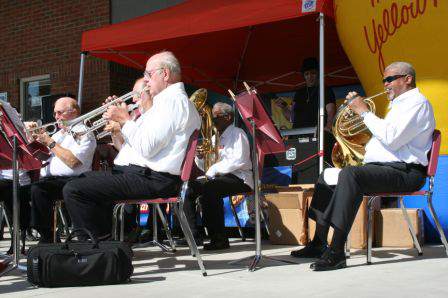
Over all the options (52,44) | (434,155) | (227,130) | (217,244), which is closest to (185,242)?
(217,244)

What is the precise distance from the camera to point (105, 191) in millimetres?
3965

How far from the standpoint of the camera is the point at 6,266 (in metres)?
4.02

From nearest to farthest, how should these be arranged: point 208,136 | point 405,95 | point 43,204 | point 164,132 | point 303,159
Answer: point 164,132
point 405,95
point 43,204
point 208,136
point 303,159

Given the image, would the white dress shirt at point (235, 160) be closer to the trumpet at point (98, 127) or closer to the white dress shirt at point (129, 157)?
the trumpet at point (98, 127)

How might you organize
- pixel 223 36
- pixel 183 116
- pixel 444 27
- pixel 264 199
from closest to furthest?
1. pixel 183 116
2. pixel 444 27
3. pixel 264 199
4. pixel 223 36

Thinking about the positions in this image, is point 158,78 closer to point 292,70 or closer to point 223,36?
point 223,36

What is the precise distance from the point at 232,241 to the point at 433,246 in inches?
78.7

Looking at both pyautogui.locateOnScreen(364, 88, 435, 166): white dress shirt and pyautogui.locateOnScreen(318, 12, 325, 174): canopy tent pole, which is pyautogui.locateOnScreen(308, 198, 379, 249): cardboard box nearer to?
pyautogui.locateOnScreen(318, 12, 325, 174): canopy tent pole

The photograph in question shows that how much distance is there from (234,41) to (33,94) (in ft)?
15.7

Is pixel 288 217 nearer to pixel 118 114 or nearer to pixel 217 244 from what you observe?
pixel 217 244

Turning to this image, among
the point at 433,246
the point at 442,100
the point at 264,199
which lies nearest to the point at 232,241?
the point at 264,199

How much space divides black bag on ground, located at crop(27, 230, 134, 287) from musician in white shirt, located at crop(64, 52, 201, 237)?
0.48 m

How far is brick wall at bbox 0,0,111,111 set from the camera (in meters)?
9.95

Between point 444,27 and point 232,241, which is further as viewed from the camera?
point 232,241
